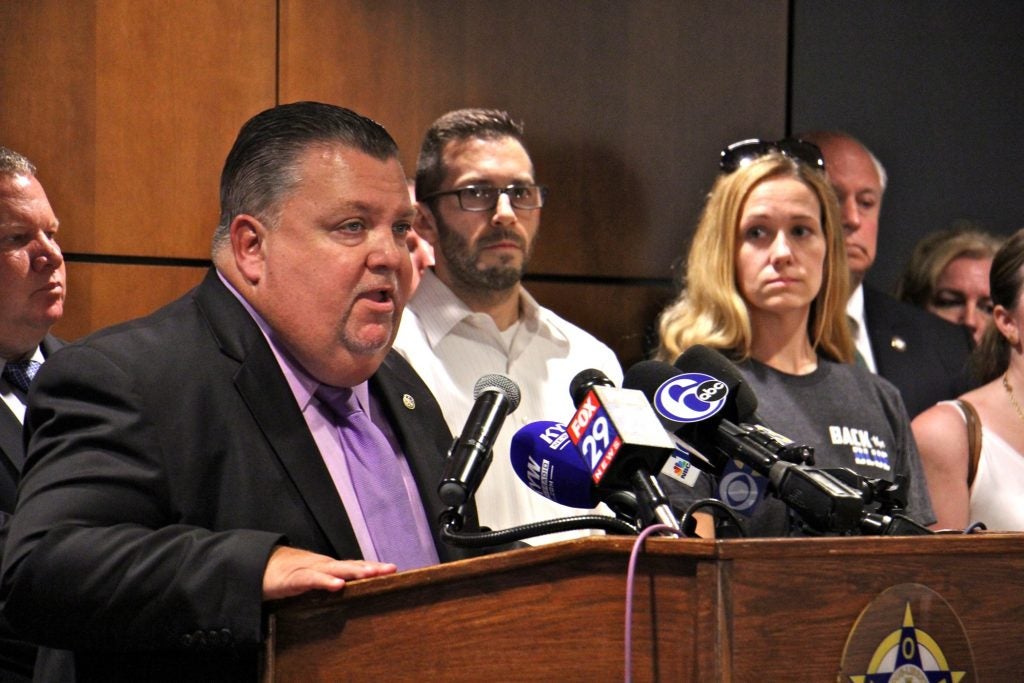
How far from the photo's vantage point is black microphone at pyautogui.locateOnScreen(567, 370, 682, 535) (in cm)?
151

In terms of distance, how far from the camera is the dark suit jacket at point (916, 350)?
3.81m

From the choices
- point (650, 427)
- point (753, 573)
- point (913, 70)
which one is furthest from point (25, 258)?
point (913, 70)

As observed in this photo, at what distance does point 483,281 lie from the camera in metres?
3.25

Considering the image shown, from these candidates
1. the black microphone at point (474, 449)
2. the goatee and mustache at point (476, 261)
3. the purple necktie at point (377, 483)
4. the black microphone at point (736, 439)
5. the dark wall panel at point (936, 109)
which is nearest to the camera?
the black microphone at point (736, 439)

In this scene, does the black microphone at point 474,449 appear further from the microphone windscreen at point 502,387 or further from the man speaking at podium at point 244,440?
the man speaking at podium at point 244,440

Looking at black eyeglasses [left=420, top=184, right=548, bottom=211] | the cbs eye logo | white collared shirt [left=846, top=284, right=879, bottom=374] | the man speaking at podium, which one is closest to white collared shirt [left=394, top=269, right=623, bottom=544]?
black eyeglasses [left=420, top=184, right=548, bottom=211]

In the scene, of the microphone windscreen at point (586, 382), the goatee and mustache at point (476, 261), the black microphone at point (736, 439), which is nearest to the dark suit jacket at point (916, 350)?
the goatee and mustache at point (476, 261)

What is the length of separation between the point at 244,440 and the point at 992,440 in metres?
2.03

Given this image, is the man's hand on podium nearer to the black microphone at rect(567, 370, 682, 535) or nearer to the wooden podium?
the wooden podium

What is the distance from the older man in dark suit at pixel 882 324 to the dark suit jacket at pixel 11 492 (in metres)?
2.25

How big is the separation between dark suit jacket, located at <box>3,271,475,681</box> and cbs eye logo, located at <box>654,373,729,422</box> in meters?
0.48

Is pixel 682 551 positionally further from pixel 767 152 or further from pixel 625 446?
pixel 767 152

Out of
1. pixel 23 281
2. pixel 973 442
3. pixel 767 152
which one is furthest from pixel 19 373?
pixel 973 442

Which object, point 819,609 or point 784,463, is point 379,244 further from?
point 819,609
